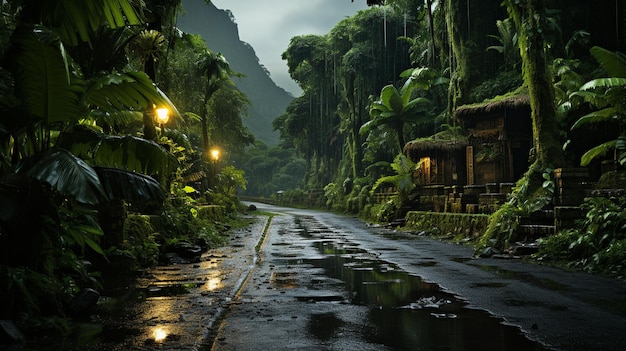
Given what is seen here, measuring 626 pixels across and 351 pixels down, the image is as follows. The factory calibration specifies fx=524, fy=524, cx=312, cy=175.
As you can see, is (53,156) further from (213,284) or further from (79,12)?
(213,284)

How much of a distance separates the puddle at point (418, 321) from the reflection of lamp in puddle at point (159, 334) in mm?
1463

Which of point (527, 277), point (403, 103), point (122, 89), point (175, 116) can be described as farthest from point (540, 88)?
point (403, 103)

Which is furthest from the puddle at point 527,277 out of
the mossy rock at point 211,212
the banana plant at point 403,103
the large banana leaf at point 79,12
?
the banana plant at point 403,103

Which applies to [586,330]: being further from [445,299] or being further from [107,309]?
[107,309]

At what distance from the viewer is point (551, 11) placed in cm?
2239

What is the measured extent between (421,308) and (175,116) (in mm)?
6684

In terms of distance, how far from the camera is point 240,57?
503 feet

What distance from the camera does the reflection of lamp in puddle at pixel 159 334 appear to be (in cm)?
510

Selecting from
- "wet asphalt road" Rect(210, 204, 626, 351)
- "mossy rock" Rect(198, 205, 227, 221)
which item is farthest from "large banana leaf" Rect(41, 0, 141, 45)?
"mossy rock" Rect(198, 205, 227, 221)

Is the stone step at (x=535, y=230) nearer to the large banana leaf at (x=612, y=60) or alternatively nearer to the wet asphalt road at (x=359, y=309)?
the wet asphalt road at (x=359, y=309)

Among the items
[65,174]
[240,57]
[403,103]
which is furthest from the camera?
[240,57]

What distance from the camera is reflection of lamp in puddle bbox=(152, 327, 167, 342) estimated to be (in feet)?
16.7

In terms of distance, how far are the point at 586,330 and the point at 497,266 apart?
5653 mm

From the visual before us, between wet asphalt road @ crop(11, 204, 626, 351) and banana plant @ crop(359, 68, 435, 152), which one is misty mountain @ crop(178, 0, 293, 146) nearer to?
banana plant @ crop(359, 68, 435, 152)
